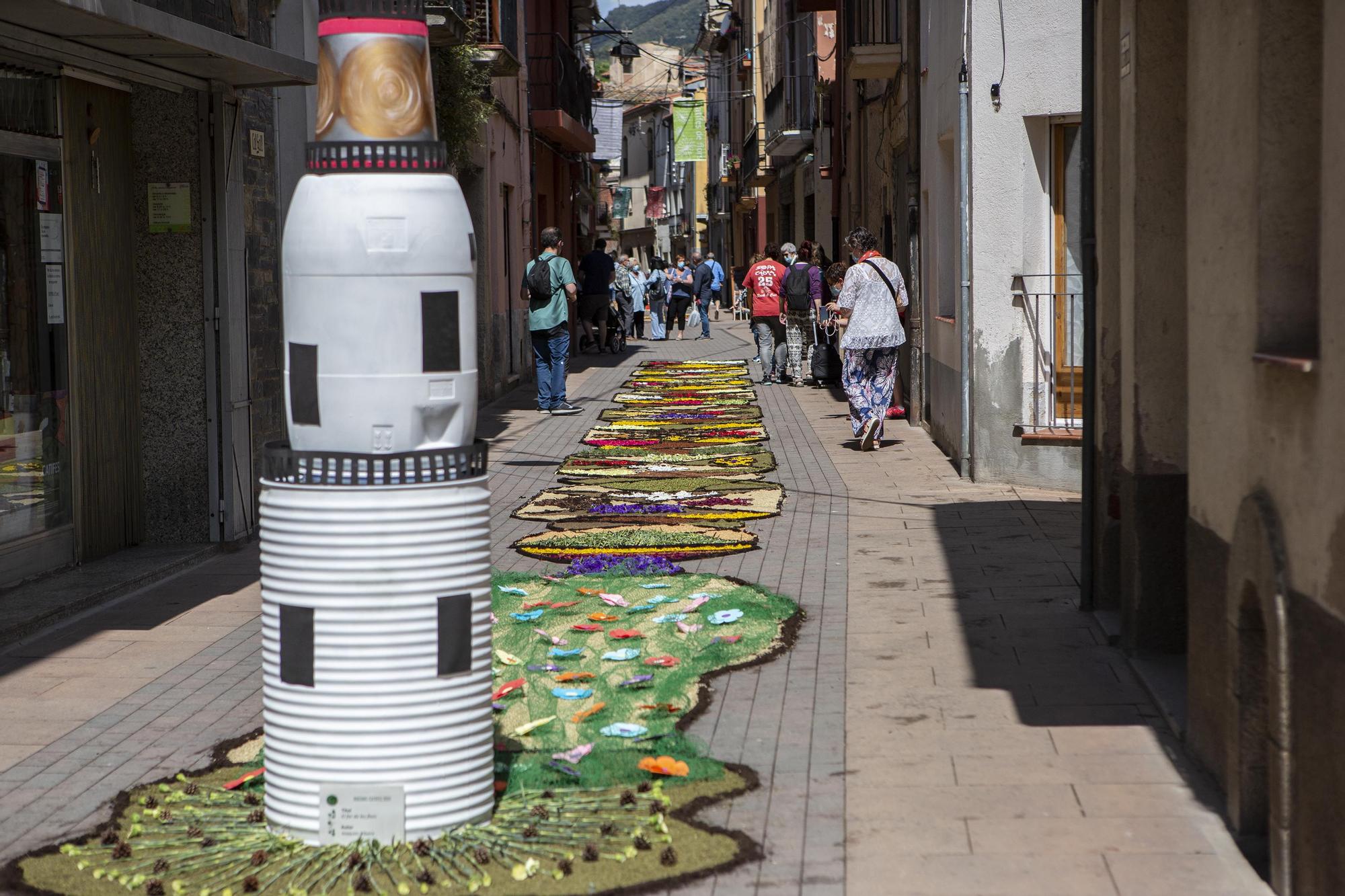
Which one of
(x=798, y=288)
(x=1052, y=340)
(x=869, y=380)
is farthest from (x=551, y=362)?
(x=1052, y=340)

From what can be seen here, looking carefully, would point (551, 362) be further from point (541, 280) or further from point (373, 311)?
point (373, 311)

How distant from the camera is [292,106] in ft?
35.8

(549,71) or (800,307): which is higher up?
(549,71)

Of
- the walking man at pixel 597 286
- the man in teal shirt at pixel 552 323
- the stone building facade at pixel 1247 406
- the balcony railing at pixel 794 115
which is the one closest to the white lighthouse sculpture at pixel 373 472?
the stone building facade at pixel 1247 406

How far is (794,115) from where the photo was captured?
99.0 ft

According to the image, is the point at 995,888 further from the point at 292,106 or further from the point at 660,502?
the point at 292,106

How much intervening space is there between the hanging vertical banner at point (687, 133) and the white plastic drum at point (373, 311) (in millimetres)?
41583

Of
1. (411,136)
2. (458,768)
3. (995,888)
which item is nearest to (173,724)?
(458,768)

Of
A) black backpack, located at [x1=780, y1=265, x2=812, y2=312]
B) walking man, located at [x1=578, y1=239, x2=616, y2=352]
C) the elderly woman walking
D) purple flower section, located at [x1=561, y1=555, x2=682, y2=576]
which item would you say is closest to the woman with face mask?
walking man, located at [x1=578, y1=239, x2=616, y2=352]

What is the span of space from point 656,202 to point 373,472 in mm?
81264

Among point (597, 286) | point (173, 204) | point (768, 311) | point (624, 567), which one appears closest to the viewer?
point (624, 567)

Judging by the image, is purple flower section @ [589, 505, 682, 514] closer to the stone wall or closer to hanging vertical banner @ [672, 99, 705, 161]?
the stone wall

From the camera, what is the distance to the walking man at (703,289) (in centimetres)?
3353

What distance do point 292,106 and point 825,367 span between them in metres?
11.3
